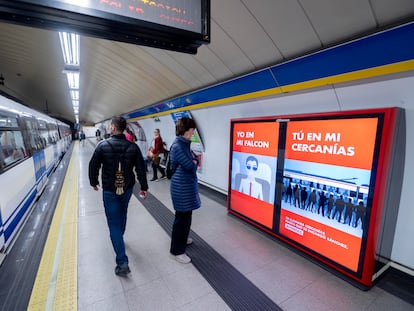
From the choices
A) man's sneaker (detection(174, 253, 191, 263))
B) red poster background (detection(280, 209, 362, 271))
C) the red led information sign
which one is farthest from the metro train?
red poster background (detection(280, 209, 362, 271))

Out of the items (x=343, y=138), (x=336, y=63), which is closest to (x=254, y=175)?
(x=343, y=138)

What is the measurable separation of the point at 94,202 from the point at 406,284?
5377mm

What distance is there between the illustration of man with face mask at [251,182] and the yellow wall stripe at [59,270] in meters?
2.65

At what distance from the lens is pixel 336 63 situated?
2.44m

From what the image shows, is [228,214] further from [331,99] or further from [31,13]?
[31,13]

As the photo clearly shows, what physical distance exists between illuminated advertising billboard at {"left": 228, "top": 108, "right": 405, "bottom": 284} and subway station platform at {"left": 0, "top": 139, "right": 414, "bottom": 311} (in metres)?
0.29

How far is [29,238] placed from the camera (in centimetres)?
305

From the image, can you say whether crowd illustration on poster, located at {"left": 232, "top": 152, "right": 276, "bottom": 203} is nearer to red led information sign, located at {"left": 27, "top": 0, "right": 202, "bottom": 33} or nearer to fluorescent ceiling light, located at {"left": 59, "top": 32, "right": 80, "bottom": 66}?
red led information sign, located at {"left": 27, "top": 0, "right": 202, "bottom": 33}

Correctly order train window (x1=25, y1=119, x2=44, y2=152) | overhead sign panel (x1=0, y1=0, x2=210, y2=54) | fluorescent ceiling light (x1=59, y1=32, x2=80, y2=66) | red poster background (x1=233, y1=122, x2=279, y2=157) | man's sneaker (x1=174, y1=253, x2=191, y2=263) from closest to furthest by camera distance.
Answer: overhead sign panel (x1=0, y1=0, x2=210, y2=54), man's sneaker (x1=174, y1=253, x2=191, y2=263), red poster background (x1=233, y1=122, x2=279, y2=157), fluorescent ceiling light (x1=59, y1=32, x2=80, y2=66), train window (x1=25, y1=119, x2=44, y2=152)

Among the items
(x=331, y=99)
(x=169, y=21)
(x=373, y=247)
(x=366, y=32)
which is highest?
(x=366, y=32)

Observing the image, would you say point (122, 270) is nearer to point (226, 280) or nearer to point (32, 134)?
point (226, 280)

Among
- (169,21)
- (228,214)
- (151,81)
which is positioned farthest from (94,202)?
(169,21)

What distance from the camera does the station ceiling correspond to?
2119 mm

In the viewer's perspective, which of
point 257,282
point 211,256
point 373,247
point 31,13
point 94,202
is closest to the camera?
point 31,13
